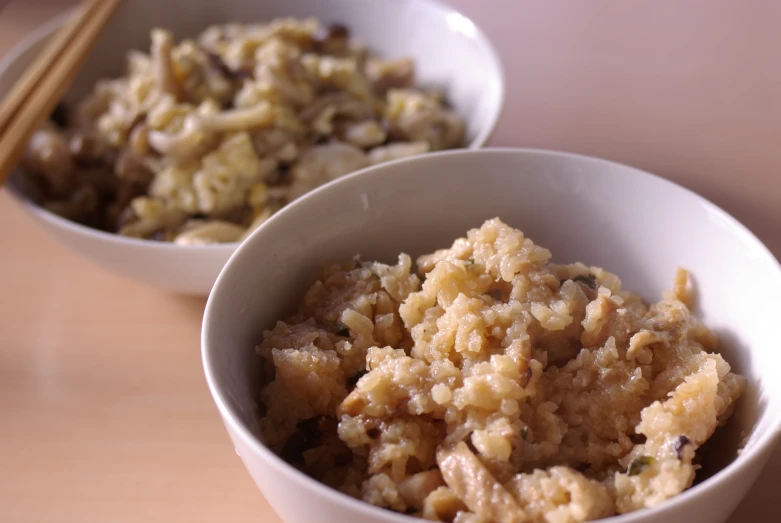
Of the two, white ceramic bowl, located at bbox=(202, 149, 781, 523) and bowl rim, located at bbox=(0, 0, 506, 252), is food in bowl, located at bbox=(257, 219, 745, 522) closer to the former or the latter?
white ceramic bowl, located at bbox=(202, 149, 781, 523)

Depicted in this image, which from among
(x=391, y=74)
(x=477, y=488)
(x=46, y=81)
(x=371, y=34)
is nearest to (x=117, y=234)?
(x=46, y=81)

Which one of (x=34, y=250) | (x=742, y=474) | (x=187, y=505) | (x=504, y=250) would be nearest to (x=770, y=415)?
(x=742, y=474)

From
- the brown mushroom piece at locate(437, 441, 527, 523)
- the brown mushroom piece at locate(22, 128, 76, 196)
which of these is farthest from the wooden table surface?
the brown mushroom piece at locate(437, 441, 527, 523)

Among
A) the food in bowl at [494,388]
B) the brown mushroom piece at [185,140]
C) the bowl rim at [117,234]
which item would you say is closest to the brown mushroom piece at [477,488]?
the food in bowl at [494,388]

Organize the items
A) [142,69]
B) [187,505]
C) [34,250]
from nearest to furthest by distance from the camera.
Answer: [187,505] → [34,250] → [142,69]

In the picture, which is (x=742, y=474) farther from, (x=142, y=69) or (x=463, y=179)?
(x=142, y=69)

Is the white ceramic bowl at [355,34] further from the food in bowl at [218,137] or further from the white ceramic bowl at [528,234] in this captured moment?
the white ceramic bowl at [528,234]

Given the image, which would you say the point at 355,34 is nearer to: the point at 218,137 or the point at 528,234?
the point at 218,137
